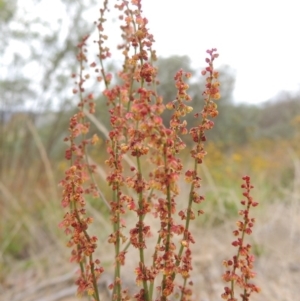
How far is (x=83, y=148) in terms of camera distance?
126 centimetres

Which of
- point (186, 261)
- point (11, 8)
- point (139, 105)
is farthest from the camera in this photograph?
point (11, 8)

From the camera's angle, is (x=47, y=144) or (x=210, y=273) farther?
(x=47, y=144)

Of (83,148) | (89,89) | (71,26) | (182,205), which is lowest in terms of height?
(182,205)

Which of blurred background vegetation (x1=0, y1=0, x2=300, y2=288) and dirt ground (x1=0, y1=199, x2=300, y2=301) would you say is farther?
blurred background vegetation (x1=0, y1=0, x2=300, y2=288)

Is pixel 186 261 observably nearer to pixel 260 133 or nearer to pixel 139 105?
pixel 139 105

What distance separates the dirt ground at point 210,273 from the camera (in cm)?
246

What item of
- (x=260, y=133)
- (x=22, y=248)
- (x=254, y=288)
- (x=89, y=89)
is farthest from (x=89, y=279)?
(x=260, y=133)

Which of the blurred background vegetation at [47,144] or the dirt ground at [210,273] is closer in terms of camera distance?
the dirt ground at [210,273]

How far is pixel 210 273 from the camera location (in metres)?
2.71

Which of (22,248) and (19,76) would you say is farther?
(19,76)

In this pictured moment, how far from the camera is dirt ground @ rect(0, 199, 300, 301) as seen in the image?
2463 mm

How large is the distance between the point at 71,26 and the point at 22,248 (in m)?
3.56

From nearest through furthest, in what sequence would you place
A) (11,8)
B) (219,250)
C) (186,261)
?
(186,261)
(219,250)
(11,8)

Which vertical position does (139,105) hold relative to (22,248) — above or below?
above
